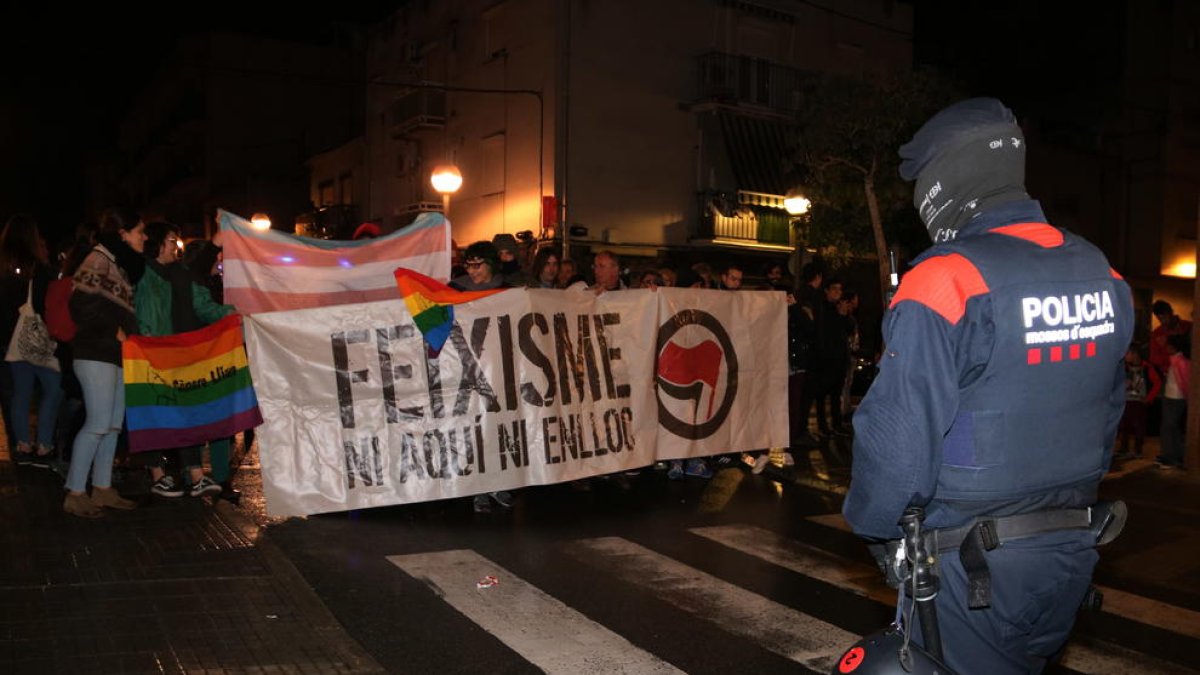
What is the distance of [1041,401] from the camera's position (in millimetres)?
2564

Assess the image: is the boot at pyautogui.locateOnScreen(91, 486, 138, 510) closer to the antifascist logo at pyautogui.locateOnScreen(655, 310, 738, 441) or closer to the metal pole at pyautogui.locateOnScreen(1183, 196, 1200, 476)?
the antifascist logo at pyautogui.locateOnScreen(655, 310, 738, 441)

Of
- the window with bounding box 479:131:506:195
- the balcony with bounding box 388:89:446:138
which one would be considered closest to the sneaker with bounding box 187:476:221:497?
the window with bounding box 479:131:506:195

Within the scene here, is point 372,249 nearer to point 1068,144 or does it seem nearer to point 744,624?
point 744,624

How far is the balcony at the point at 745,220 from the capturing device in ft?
84.2

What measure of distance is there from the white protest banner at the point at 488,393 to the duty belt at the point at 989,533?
5706mm

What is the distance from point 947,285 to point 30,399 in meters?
9.40

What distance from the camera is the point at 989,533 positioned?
8.24 feet

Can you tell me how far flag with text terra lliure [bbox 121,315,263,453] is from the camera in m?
7.74

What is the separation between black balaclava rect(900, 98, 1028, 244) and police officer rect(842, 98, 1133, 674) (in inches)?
6.1

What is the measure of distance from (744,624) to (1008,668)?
299 centimetres

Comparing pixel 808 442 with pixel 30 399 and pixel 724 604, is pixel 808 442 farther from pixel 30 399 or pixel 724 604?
pixel 30 399

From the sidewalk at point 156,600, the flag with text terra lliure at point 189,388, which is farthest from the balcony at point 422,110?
the sidewalk at point 156,600

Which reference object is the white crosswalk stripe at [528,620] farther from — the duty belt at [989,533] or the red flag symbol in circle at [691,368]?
the red flag symbol in circle at [691,368]

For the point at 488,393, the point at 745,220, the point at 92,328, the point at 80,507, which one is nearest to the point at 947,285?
the point at 488,393
